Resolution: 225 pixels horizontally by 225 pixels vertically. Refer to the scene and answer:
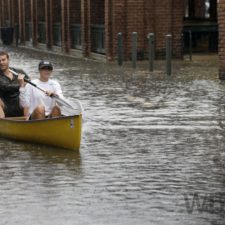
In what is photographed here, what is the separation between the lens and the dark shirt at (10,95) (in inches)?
557

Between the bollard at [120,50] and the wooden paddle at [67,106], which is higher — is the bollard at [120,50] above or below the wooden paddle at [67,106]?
below

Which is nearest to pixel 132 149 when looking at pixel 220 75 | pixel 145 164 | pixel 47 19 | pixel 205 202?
pixel 145 164

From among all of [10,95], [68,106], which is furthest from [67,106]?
[10,95]

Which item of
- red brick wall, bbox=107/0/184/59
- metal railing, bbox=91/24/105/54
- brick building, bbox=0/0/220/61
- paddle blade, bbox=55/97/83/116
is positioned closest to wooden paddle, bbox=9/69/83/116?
paddle blade, bbox=55/97/83/116

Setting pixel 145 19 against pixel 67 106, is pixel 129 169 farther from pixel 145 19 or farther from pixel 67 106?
pixel 145 19

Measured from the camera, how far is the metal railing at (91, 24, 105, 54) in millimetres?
32875

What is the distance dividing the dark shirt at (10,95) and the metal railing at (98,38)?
60.6 feet

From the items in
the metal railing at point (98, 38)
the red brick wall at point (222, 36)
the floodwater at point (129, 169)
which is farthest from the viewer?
the metal railing at point (98, 38)

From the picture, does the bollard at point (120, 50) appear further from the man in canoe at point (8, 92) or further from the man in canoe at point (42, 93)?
the man in canoe at point (42, 93)

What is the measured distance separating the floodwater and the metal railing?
1380 centimetres

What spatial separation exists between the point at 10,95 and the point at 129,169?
3822 mm

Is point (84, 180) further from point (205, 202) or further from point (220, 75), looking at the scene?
point (220, 75)

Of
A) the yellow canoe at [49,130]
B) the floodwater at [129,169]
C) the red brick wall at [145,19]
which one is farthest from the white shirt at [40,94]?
the red brick wall at [145,19]

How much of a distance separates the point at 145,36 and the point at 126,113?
1539cm
